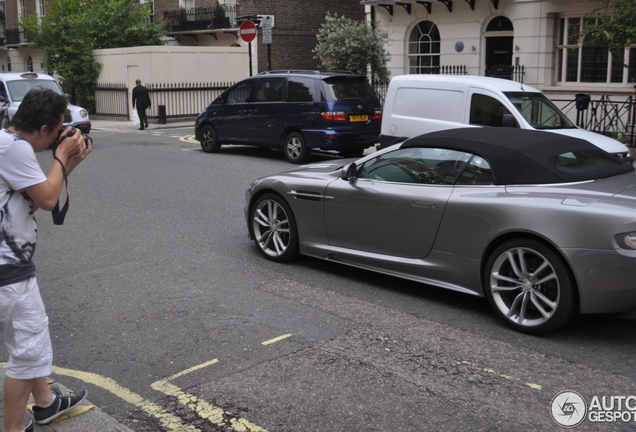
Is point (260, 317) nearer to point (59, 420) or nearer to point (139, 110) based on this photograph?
point (59, 420)

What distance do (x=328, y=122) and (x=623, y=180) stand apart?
920 cm

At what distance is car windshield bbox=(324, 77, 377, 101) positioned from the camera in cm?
1457

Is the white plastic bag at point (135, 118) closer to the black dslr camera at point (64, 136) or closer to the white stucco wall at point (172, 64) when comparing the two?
the white stucco wall at point (172, 64)

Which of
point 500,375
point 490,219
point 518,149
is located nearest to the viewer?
point 500,375

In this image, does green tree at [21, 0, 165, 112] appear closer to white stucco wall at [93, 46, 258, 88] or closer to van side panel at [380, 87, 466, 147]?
white stucco wall at [93, 46, 258, 88]

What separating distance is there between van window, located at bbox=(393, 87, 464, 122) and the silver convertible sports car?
5.23 m

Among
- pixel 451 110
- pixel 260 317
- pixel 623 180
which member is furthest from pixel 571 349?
pixel 451 110

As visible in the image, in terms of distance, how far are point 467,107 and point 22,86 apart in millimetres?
14087

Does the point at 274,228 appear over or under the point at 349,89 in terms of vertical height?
under

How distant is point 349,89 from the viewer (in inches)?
584

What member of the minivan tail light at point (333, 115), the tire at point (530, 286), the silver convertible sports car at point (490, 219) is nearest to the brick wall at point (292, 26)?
the minivan tail light at point (333, 115)

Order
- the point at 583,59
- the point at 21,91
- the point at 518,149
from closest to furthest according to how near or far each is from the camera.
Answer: the point at 518,149 → the point at 583,59 → the point at 21,91

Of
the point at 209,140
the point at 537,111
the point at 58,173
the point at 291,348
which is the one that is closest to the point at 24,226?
the point at 58,173

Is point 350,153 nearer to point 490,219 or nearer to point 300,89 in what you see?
point 300,89
